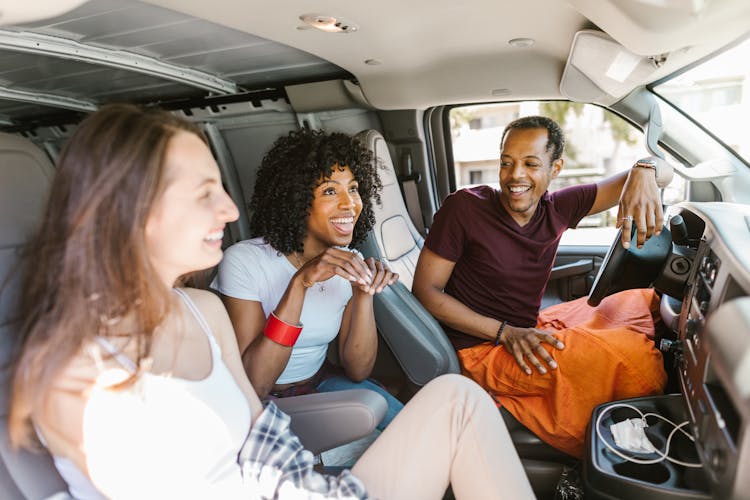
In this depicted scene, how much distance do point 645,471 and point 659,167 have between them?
3.85 ft

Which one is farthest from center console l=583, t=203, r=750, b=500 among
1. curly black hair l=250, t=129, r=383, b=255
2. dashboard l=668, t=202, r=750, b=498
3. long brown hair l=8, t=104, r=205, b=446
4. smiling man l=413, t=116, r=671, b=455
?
curly black hair l=250, t=129, r=383, b=255

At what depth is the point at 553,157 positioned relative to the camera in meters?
2.26

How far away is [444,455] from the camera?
1312 millimetres

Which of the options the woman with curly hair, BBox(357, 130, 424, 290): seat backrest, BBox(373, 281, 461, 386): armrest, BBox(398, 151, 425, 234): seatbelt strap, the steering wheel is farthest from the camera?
BBox(398, 151, 425, 234): seatbelt strap

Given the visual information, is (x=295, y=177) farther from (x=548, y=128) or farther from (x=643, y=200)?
(x=643, y=200)

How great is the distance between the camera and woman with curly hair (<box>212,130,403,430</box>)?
1.71 m

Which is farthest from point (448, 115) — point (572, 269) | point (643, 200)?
point (643, 200)

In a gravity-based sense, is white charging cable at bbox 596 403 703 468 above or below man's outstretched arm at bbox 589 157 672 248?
below

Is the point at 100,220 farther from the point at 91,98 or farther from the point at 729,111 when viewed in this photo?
the point at 91,98

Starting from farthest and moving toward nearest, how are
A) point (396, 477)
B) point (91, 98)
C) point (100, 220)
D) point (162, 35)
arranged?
point (91, 98) < point (162, 35) < point (396, 477) < point (100, 220)

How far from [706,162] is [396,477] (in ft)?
5.75

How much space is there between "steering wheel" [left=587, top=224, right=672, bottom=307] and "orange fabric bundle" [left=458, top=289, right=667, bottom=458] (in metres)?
0.15

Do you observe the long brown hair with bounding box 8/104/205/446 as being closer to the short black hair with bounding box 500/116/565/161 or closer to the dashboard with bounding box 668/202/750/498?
the dashboard with bounding box 668/202/750/498

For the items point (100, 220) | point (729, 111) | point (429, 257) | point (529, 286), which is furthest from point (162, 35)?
point (729, 111)
